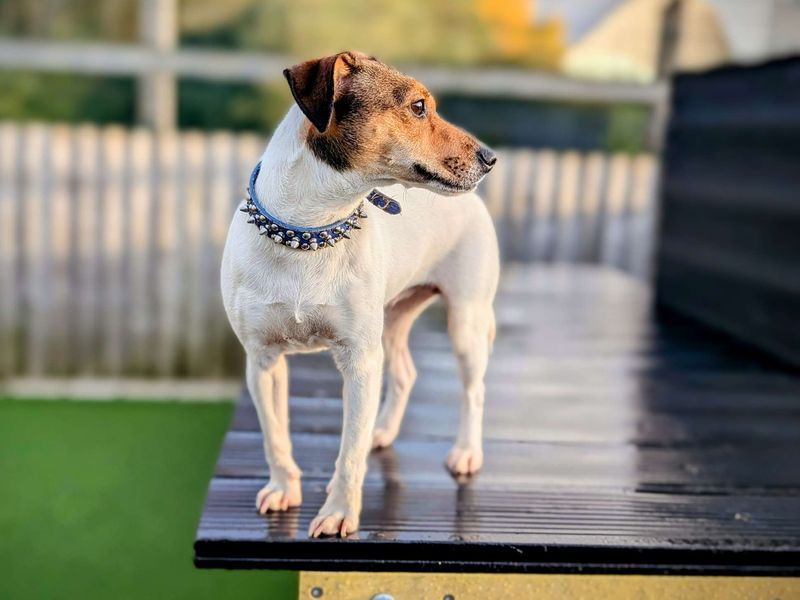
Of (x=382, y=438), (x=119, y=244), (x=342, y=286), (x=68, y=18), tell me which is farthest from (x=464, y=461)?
(x=68, y=18)

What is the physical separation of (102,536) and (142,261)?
199 cm

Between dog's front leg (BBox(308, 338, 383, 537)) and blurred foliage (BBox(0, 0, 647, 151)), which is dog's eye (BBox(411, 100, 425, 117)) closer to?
dog's front leg (BBox(308, 338, 383, 537))

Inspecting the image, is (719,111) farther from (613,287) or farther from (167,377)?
(167,377)

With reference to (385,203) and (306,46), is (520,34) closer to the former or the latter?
(306,46)

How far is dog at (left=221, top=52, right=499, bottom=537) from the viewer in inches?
60.6

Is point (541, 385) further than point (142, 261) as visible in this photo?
No

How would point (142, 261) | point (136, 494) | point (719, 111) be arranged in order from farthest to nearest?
point (142, 261)
point (719, 111)
point (136, 494)

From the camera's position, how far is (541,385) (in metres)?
3.23

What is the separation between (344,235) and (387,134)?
209 mm

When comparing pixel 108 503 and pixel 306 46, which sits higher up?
pixel 306 46

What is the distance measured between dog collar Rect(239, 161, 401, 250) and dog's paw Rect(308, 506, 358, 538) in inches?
21.4

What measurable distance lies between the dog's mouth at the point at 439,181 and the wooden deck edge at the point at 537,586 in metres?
0.78

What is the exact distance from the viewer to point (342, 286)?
5.51 ft

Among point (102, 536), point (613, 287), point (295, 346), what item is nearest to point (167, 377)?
point (102, 536)
